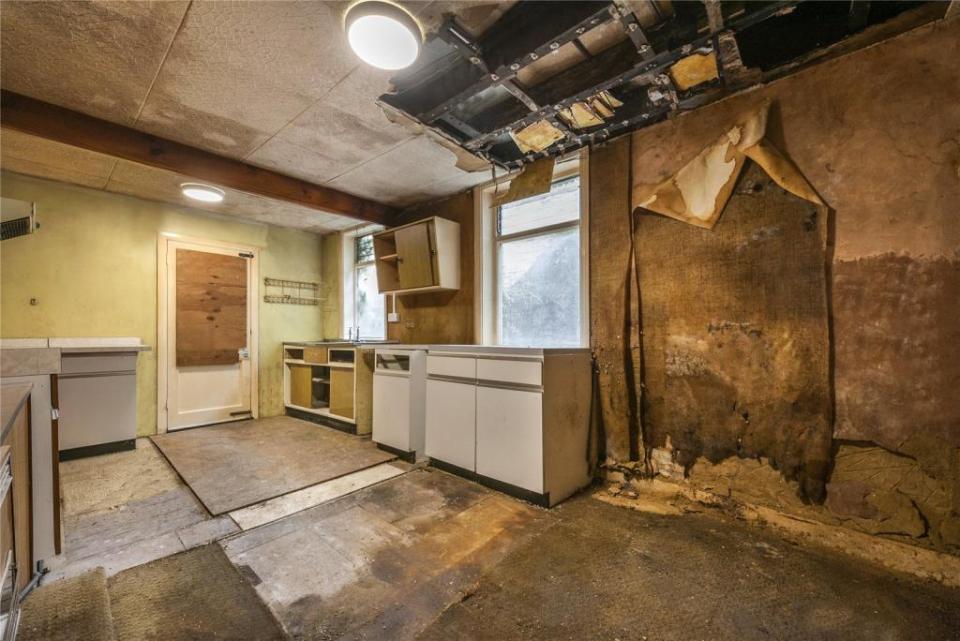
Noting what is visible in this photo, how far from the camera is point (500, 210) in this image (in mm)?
3586

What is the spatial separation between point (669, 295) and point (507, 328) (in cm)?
146

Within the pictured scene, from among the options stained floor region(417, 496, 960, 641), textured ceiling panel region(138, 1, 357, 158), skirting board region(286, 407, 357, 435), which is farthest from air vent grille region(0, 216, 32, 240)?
skirting board region(286, 407, 357, 435)

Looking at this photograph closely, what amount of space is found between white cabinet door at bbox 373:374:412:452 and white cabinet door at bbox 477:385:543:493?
2.59 ft

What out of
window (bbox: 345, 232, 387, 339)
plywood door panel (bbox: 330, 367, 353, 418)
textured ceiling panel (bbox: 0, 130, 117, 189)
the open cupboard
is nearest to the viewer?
textured ceiling panel (bbox: 0, 130, 117, 189)

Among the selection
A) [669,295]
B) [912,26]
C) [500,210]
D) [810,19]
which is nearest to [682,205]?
[669,295]

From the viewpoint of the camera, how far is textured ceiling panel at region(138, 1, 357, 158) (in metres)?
1.74

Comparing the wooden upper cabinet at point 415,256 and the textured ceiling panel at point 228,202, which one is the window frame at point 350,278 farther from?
the wooden upper cabinet at point 415,256

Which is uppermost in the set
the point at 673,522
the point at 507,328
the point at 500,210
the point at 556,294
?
the point at 500,210

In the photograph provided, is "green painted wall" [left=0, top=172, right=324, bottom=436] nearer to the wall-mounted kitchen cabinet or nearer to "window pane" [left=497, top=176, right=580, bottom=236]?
the wall-mounted kitchen cabinet

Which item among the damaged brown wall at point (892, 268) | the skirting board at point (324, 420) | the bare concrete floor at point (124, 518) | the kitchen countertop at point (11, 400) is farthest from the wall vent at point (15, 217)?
the damaged brown wall at point (892, 268)

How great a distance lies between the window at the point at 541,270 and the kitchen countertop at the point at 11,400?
2719 mm

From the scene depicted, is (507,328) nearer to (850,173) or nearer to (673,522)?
(673,522)

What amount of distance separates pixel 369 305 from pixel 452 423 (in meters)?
2.78

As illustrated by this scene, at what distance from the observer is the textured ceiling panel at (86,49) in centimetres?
170
